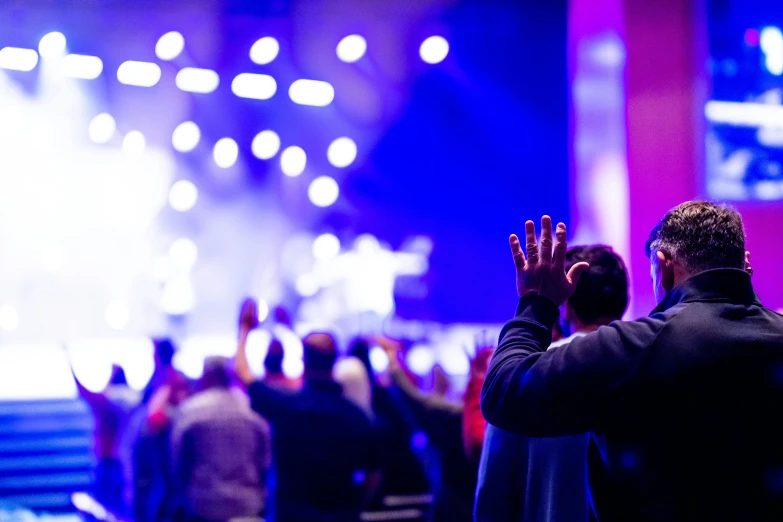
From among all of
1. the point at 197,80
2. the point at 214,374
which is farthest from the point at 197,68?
the point at 214,374

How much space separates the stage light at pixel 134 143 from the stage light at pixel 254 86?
1.02m

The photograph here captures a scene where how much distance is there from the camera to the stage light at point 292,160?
8.06 m

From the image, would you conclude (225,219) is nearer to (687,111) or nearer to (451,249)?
(451,249)

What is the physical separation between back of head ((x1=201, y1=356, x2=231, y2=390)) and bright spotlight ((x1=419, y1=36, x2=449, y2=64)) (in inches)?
201

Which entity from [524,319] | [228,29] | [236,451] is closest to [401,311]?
[228,29]

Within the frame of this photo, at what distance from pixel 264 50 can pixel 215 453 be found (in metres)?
5.16

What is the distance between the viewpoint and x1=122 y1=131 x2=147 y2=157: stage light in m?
7.41

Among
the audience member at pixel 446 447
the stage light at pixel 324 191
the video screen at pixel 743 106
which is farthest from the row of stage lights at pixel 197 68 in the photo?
the audience member at pixel 446 447

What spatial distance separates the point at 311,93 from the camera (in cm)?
800

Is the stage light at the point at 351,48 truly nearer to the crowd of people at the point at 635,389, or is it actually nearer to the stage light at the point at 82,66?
the stage light at the point at 82,66

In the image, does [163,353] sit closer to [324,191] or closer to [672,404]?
[672,404]

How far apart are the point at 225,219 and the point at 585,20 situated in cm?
400

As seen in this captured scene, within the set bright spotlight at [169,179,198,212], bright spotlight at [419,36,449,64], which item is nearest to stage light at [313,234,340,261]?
bright spotlight at [169,179,198,212]

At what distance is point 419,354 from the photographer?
7.89 m
